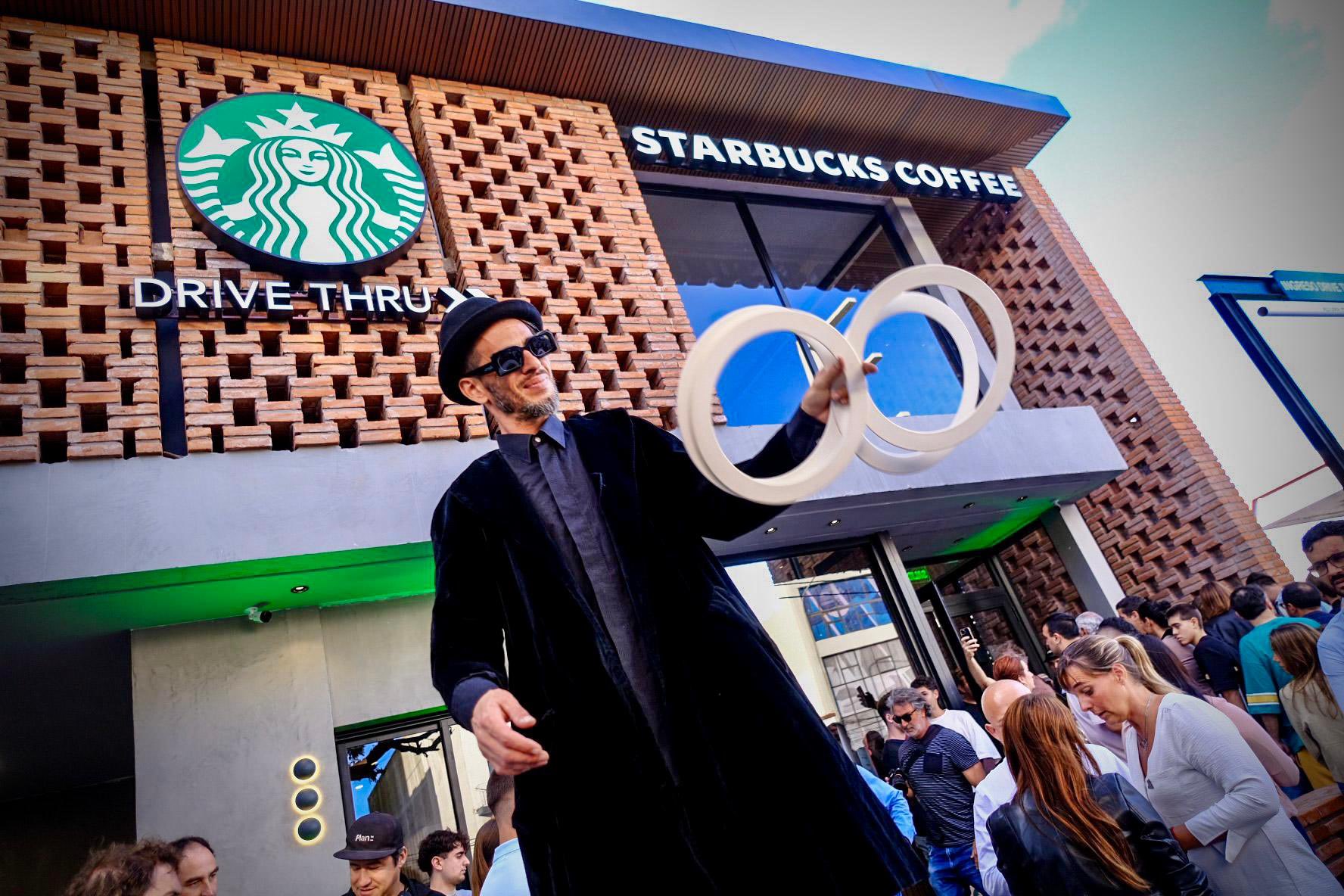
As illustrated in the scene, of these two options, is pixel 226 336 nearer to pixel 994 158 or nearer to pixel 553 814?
pixel 553 814

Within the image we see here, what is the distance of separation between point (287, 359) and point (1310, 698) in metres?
6.01

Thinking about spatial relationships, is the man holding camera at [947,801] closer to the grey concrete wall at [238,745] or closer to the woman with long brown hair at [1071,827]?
the woman with long brown hair at [1071,827]

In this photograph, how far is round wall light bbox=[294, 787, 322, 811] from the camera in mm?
5449

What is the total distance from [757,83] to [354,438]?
552cm

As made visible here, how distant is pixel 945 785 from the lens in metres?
4.55

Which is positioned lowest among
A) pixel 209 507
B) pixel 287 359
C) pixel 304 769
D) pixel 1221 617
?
pixel 1221 617

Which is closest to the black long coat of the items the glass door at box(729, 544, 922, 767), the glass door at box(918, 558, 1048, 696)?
the glass door at box(729, 544, 922, 767)

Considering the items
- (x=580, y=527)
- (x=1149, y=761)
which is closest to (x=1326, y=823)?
(x=1149, y=761)

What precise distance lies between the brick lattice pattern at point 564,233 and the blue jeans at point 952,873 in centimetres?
354

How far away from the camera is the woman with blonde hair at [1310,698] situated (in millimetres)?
3764

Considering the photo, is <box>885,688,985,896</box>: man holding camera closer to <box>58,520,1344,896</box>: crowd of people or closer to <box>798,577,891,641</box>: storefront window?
<box>58,520,1344,896</box>: crowd of people

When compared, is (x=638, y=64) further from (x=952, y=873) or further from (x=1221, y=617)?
(x=952, y=873)

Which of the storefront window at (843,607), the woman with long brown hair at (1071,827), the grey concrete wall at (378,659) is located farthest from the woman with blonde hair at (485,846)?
the storefront window at (843,607)

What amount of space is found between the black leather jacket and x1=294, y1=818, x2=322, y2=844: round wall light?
4472mm
